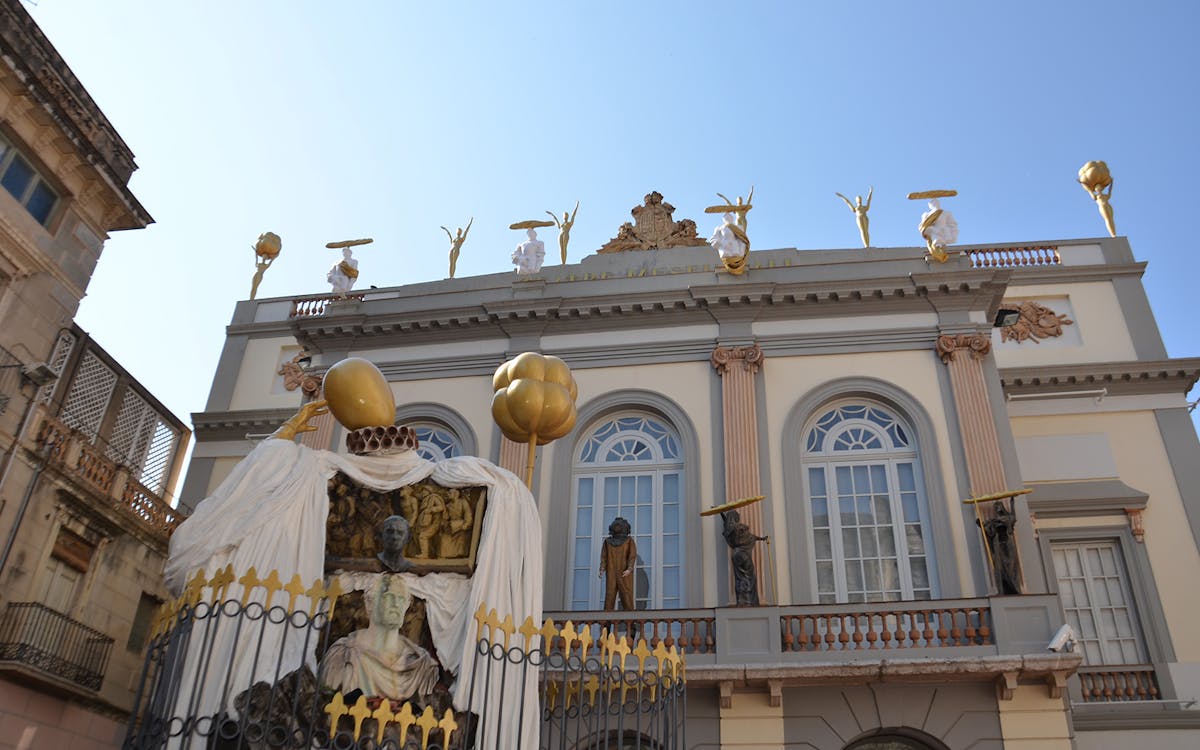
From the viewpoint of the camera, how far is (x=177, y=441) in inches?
799

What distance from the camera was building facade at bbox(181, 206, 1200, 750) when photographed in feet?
40.5

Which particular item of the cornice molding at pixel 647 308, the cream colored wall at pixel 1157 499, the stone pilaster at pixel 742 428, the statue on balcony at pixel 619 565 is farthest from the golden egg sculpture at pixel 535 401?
the cream colored wall at pixel 1157 499

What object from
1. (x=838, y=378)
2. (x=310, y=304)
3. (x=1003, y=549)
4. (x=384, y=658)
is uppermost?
(x=310, y=304)

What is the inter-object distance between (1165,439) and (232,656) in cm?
1602

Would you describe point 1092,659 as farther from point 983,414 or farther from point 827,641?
point 827,641

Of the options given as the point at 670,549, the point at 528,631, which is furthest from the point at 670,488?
the point at 528,631

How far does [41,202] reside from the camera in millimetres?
13945

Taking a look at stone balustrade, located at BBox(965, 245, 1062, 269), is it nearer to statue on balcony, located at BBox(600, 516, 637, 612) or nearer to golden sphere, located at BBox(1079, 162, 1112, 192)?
golden sphere, located at BBox(1079, 162, 1112, 192)

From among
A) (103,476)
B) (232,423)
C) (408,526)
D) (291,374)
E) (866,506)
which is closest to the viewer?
(408,526)

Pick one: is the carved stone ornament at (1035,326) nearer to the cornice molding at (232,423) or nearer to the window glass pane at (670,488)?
→ the window glass pane at (670,488)

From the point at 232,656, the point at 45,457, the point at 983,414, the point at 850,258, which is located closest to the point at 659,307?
the point at 850,258

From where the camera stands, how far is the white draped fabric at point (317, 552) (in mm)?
6406

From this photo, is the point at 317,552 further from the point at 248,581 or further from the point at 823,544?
the point at 823,544

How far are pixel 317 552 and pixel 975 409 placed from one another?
10423mm
